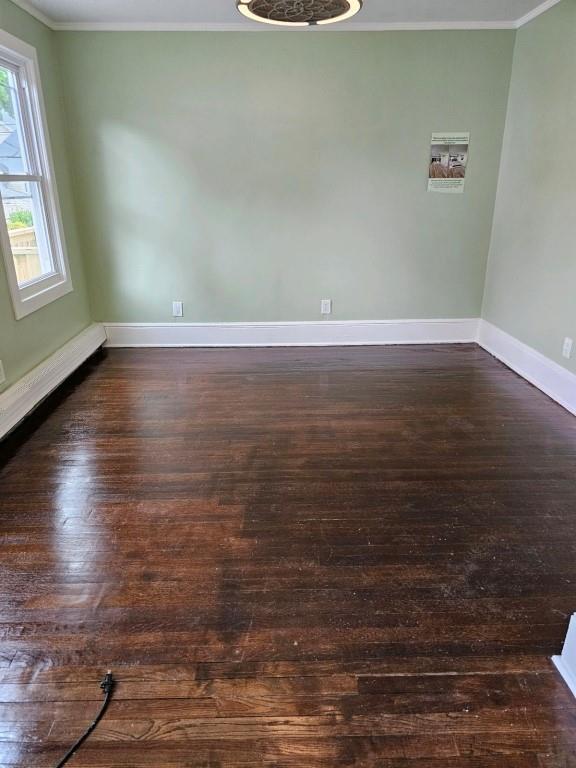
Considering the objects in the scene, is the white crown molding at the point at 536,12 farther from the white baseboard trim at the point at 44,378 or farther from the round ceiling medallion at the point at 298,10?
the white baseboard trim at the point at 44,378

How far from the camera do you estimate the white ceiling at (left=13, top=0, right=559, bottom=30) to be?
11.0 feet

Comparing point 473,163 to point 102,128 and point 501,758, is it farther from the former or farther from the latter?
point 501,758

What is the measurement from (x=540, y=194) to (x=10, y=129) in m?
3.72

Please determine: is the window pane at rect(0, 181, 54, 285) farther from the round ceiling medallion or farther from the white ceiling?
the round ceiling medallion

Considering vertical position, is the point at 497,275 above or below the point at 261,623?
above

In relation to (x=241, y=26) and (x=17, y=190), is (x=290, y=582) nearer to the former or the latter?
(x=17, y=190)

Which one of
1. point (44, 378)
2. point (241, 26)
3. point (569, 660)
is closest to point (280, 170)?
point (241, 26)

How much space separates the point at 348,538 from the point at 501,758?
3.01 ft

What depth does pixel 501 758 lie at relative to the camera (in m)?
1.27

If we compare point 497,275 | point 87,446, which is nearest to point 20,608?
point 87,446

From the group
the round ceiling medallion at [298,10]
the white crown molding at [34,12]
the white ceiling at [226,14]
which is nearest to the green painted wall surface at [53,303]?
the white crown molding at [34,12]

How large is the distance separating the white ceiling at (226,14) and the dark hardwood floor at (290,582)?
2.70m

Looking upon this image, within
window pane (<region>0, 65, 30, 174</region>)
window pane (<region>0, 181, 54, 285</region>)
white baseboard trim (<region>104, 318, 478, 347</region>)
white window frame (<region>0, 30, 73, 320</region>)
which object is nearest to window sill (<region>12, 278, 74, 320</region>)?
white window frame (<region>0, 30, 73, 320</region>)

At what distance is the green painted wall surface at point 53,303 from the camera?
3.08 meters
